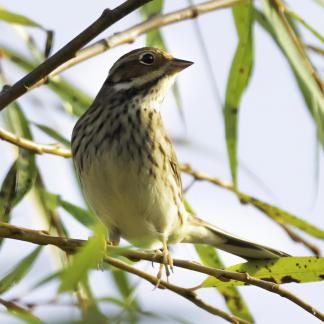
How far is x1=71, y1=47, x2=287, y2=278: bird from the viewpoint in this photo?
3.59 meters

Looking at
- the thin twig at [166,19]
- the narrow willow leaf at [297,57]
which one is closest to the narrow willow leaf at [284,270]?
the narrow willow leaf at [297,57]

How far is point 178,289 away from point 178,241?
1.65 meters

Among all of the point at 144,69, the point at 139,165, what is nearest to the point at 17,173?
the point at 139,165

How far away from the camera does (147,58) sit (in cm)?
404

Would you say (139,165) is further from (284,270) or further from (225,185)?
(284,270)

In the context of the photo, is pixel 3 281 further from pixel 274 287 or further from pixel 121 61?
pixel 121 61

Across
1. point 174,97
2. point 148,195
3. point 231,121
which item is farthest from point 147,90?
point 231,121

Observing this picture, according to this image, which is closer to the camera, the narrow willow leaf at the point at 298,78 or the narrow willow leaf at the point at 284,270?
the narrow willow leaf at the point at 284,270

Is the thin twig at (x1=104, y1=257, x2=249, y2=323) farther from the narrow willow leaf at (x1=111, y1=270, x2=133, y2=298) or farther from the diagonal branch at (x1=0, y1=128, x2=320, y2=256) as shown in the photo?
the diagonal branch at (x1=0, y1=128, x2=320, y2=256)

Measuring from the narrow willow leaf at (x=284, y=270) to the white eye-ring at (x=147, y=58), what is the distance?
60.8 inches

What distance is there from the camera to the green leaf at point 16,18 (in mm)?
2874

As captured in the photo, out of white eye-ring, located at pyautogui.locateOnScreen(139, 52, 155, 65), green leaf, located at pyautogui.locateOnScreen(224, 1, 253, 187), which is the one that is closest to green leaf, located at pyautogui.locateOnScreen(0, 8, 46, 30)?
green leaf, located at pyautogui.locateOnScreen(224, 1, 253, 187)

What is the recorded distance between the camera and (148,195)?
3682mm

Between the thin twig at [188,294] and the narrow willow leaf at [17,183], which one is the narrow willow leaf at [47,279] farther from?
the narrow willow leaf at [17,183]
